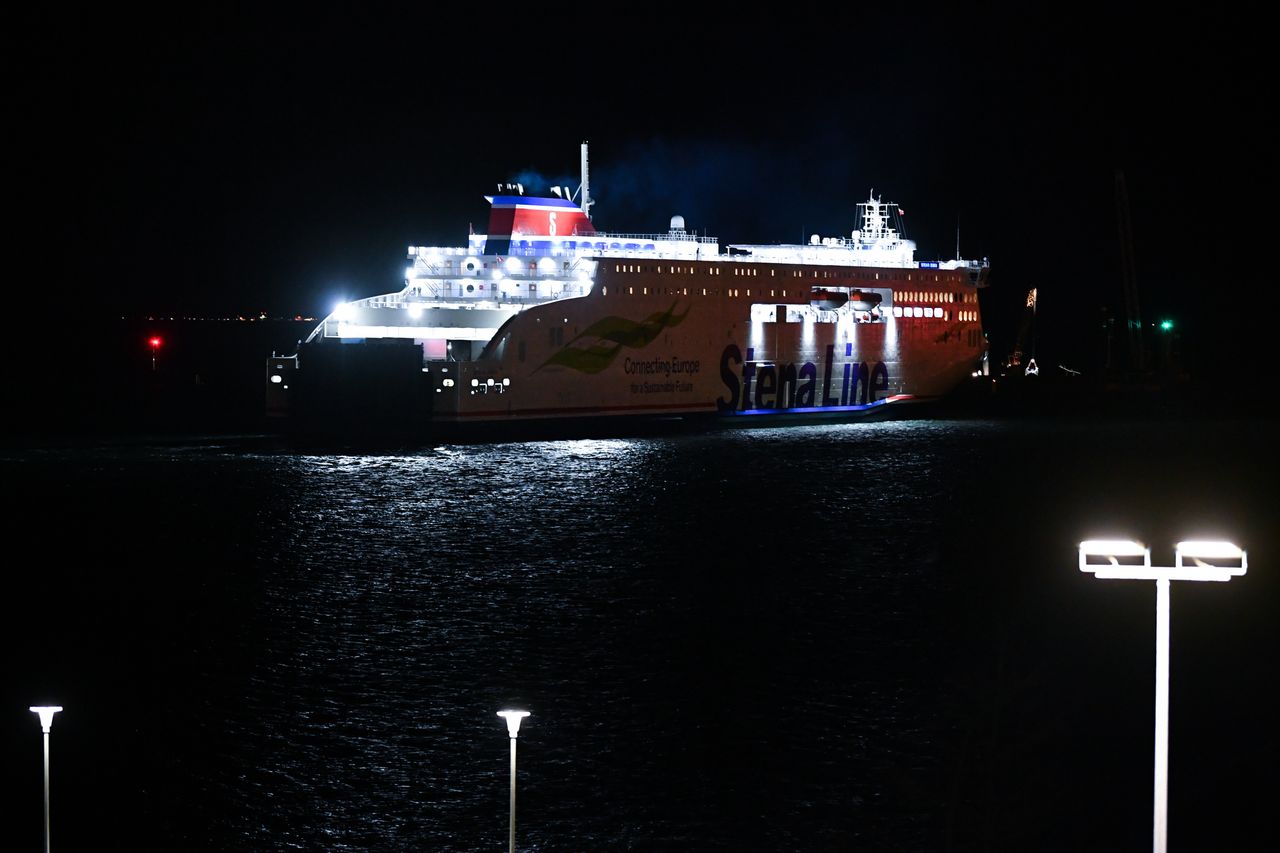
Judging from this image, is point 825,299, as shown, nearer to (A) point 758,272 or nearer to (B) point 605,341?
(A) point 758,272

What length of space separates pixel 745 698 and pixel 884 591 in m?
6.24

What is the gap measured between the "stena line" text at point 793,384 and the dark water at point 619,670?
48.0 ft

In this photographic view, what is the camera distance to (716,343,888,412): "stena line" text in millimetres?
46469

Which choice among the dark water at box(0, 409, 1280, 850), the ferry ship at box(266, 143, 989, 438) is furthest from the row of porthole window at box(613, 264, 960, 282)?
the dark water at box(0, 409, 1280, 850)

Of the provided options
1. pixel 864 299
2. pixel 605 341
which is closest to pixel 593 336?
pixel 605 341

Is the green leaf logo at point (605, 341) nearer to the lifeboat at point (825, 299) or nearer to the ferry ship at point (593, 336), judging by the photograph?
the ferry ship at point (593, 336)

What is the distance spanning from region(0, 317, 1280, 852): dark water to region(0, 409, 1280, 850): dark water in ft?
0.19

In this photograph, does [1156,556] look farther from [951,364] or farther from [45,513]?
[951,364]

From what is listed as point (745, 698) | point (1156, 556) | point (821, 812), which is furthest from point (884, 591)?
point (821, 812)

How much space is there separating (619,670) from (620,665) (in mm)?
251

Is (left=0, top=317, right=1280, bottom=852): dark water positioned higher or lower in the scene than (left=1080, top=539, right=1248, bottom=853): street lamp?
lower

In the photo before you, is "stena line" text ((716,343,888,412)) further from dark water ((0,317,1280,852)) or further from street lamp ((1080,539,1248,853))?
street lamp ((1080,539,1248,853))

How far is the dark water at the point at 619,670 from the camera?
11930mm

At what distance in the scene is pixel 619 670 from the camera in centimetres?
1641
